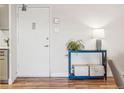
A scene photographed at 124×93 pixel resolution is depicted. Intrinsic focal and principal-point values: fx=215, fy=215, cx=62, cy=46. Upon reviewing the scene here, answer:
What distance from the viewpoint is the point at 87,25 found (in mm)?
5734

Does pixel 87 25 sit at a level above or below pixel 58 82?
above

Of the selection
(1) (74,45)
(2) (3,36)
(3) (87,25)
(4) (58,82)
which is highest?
(3) (87,25)

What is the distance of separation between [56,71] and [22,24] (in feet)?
5.11

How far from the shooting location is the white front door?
5.66 metres

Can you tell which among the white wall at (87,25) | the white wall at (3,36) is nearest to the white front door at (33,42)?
the white wall at (87,25)

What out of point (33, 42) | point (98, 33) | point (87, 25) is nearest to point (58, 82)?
point (33, 42)

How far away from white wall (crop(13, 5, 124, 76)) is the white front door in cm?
19

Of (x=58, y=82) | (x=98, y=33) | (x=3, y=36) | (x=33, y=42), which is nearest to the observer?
(x=58, y=82)

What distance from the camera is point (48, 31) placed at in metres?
5.70

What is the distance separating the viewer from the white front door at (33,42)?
18.6 feet

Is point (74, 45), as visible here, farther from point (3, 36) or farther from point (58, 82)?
point (3, 36)

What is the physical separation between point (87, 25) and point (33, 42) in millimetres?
1510

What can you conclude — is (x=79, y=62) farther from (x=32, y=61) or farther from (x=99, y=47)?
(x=32, y=61)
